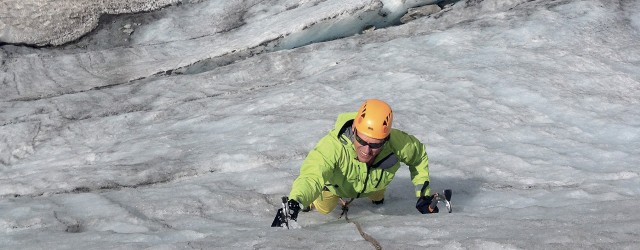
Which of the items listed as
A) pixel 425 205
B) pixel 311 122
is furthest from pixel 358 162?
pixel 311 122

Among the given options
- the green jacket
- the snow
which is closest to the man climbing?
the green jacket

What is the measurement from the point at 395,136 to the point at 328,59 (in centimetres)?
542

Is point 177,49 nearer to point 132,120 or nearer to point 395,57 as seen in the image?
point 132,120

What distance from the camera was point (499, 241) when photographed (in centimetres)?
440

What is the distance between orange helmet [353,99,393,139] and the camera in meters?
5.21

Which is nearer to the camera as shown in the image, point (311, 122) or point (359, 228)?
point (359, 228)

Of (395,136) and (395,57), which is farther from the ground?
(395,136)

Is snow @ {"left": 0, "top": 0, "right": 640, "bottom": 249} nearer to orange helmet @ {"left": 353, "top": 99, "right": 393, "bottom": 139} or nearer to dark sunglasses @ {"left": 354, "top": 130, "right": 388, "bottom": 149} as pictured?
dark sunglasses @ {"left": 354, "top": 130, "right": 388, "bottom": 149}

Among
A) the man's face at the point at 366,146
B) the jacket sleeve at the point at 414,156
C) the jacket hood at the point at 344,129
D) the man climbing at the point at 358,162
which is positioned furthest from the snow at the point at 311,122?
the jacket hood at the point at 344,129

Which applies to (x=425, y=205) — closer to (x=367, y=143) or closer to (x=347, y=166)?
(x=347, y=166)

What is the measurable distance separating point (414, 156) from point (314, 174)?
112 centimetres

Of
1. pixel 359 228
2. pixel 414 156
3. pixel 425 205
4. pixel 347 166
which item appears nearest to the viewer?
pixel 359 228

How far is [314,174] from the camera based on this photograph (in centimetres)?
529

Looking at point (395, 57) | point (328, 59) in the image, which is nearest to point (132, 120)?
point (328, 59)
